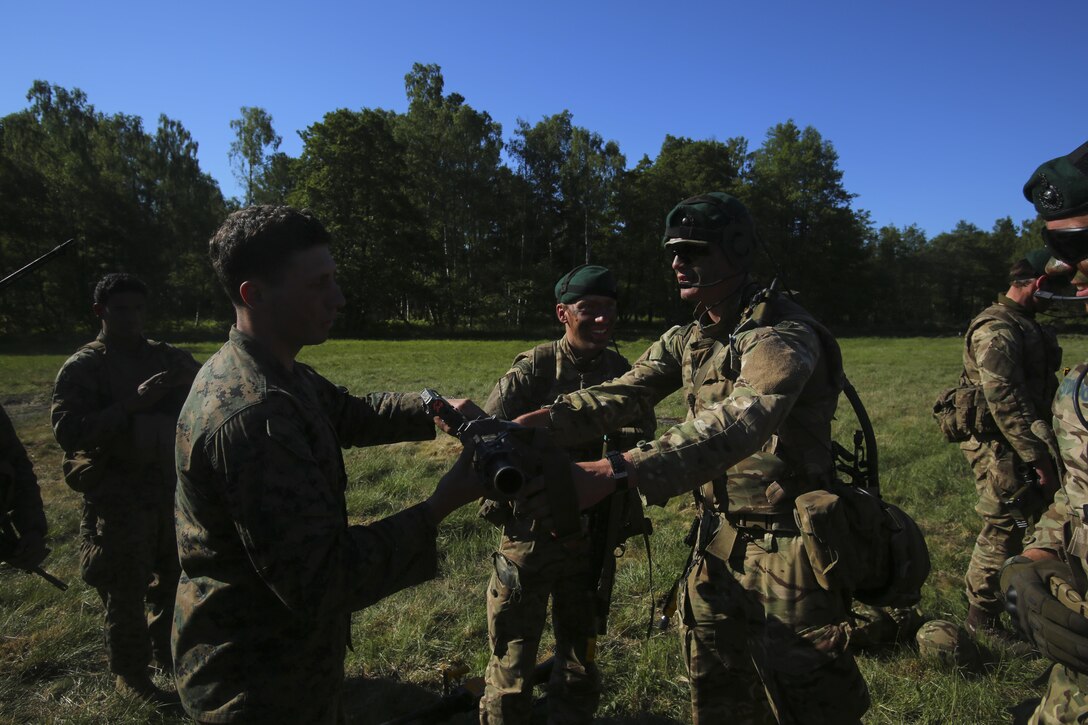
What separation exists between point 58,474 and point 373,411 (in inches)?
358

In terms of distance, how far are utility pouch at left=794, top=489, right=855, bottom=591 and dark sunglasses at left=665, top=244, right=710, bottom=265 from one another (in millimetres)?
1344

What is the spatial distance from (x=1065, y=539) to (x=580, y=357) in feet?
9.51

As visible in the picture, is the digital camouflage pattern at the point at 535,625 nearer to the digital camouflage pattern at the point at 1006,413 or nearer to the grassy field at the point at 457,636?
the grassy field at the point at 457,636

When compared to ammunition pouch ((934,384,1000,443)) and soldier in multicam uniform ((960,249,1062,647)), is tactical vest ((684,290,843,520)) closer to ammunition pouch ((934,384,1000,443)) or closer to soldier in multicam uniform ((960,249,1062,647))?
soldier in multicam uniform ((960,249,1062,647))

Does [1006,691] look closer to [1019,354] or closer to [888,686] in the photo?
[888,686]

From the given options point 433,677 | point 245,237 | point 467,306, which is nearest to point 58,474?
point 433,677

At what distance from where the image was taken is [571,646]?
161 inches

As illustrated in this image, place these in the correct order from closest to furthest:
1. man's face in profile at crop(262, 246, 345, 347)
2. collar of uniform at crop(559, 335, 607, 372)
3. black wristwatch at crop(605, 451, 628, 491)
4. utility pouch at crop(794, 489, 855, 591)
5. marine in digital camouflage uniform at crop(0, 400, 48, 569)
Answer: man's face in profile at crop(262, 246, 345, 347) → black wristwatch at crop(605, 451, 628, 491) → utility pouch at crop(794, 489, 855, 591) → marine in digital camouflage uniform at crop(0, 400, 48, 569) → collar of uniform at crop(559, 335, 607, 372)

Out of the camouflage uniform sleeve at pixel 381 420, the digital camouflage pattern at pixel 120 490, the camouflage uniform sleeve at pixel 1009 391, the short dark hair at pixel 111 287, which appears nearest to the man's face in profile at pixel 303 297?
the camouflage uniform sleeve at pixel 381 420

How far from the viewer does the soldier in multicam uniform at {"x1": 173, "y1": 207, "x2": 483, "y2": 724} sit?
1930mm

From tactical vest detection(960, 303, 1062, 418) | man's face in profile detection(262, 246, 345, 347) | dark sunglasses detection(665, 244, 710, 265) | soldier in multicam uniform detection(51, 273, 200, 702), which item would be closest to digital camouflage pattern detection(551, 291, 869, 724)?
dark sunglasses detection(665, 244, 710, 265)

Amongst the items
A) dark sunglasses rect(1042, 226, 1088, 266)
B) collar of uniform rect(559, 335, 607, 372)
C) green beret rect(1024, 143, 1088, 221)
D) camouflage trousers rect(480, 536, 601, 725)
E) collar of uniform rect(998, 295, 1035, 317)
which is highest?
green beret rect(1024, 143, 1088, 221)

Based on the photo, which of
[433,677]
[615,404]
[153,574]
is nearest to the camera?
[615,404]

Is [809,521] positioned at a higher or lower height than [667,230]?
lower
